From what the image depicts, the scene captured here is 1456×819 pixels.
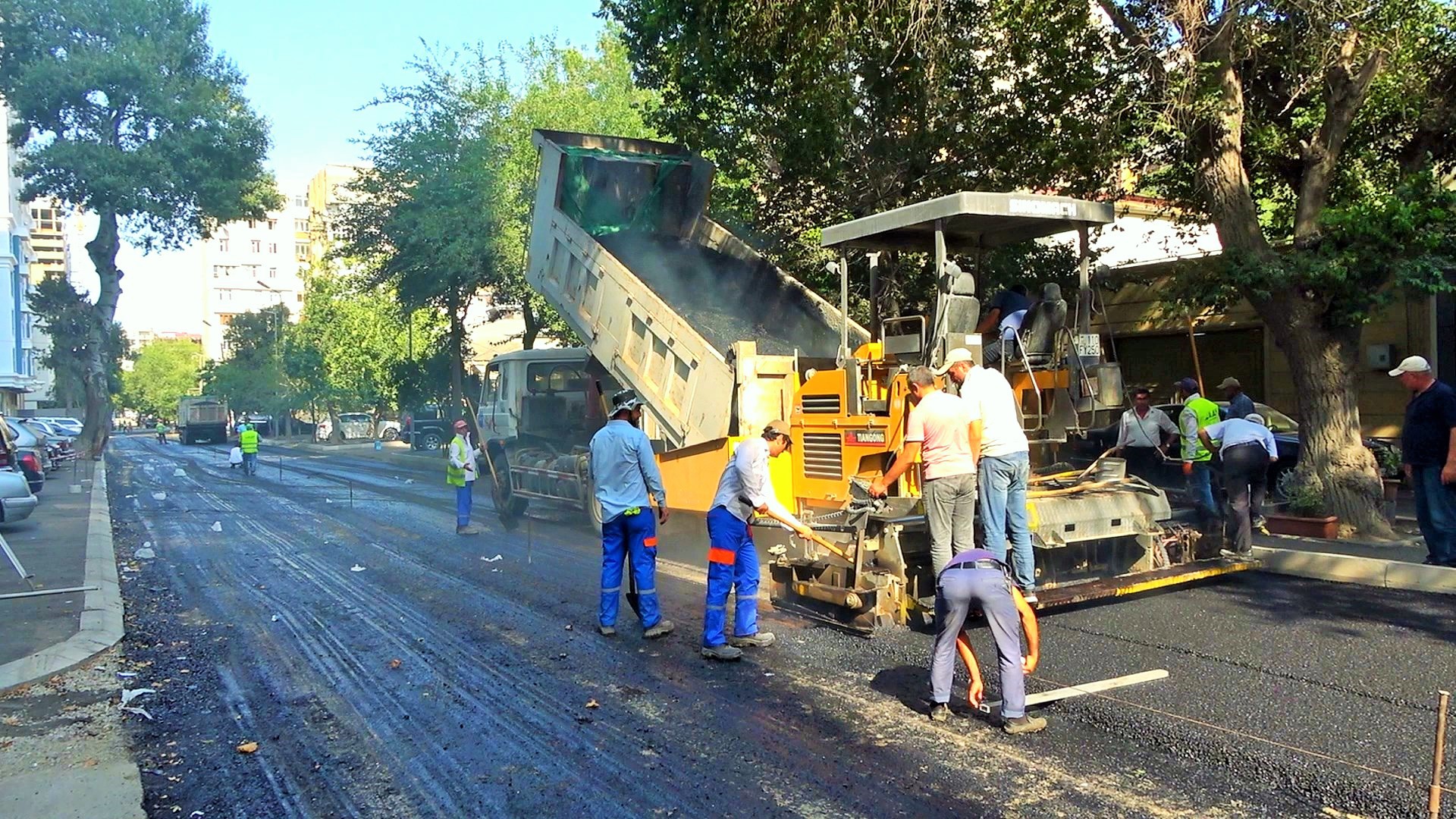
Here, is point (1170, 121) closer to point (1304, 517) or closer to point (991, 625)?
point (1304, 517)

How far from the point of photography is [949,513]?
259 inches

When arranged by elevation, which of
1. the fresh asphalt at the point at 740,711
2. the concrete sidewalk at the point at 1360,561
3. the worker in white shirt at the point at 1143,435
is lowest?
the fresh asphalt at the point at 740,711

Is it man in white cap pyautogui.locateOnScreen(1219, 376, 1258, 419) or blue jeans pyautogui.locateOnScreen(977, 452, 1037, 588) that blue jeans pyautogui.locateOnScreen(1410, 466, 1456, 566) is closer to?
man in white cap pyautogui.locateOnScreen(1219, 376, 1258, 419)

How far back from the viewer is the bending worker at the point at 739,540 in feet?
20.9

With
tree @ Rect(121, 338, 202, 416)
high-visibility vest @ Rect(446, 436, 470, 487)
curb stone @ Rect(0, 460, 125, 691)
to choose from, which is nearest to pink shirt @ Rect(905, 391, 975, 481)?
curb stone @ Rect(0, 460, 125, 691)

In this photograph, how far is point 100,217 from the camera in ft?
111

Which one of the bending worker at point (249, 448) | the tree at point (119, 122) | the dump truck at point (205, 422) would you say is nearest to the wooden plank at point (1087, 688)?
the bending worker at point (249, 448)

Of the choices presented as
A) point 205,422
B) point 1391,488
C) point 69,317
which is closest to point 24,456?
point 1391,488

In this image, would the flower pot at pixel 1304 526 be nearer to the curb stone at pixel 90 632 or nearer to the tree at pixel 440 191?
the curb stone at pixel 90 632

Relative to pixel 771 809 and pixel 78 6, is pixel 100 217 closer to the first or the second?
pixel 78 6

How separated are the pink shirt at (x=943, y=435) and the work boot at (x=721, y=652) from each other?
1603 mm

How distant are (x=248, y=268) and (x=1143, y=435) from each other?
129 metres

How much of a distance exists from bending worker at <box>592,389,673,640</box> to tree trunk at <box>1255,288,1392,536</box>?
23.5 ft

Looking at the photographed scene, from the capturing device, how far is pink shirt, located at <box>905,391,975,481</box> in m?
6.55
